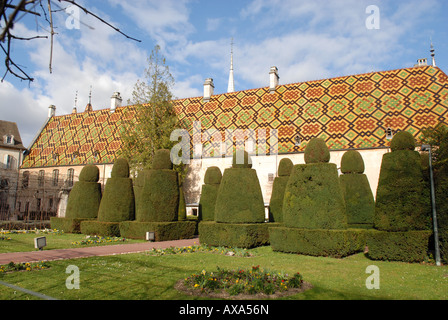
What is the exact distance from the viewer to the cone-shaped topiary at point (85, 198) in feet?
69.5

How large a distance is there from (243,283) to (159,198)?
1161cm

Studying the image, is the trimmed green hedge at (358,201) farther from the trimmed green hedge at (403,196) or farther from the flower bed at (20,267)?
the flower bed at (20,267)

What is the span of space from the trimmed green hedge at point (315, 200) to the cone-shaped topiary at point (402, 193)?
1.51 metres

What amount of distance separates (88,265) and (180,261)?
2.88m

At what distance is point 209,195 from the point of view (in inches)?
816

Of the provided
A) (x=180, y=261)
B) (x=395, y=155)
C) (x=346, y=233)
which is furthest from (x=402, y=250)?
(x=180, y=261)

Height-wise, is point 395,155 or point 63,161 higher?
point 63,161

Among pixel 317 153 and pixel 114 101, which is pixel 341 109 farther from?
pixel 114 101

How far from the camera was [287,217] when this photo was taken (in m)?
13.7

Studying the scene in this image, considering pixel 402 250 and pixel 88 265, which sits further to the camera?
pixel 402 250

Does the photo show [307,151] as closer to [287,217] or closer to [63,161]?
[287,217]

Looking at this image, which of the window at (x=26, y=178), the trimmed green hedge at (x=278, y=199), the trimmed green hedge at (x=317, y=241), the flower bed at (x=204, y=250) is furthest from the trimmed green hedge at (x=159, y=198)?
the window at (x=26, y=178)

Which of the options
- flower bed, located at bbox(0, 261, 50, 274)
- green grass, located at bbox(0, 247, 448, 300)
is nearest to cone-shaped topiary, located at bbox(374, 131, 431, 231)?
green grass, located at bbox(0, 247, 448, 300)
